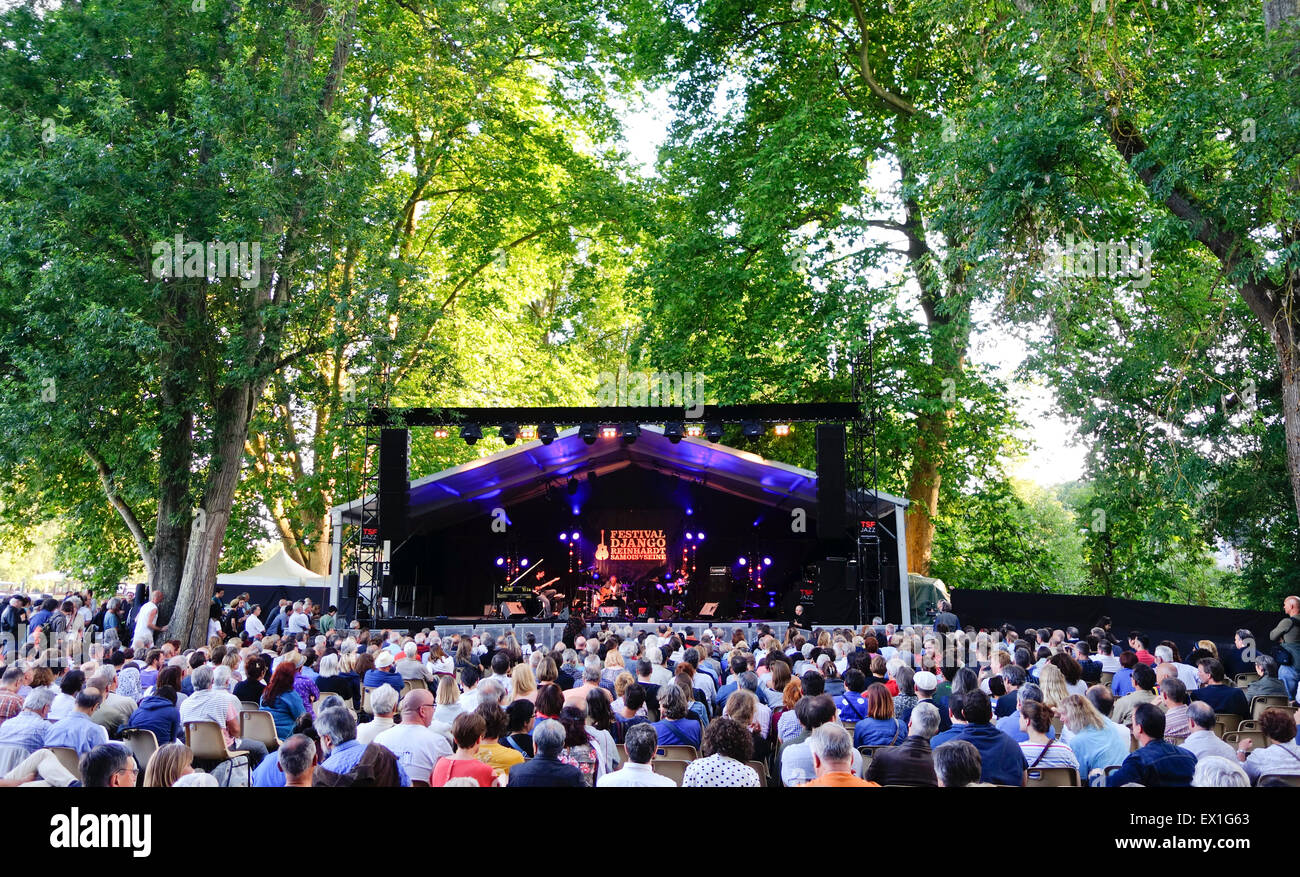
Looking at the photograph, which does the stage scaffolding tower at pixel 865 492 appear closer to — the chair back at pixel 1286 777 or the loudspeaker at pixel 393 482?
the loudspeaker at pixel 393 482

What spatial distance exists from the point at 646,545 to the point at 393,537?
7409mm

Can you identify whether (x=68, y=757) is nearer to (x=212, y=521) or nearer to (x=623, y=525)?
(x=212, y=521)

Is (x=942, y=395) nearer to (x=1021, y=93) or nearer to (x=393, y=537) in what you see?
(x=1021, y=93)

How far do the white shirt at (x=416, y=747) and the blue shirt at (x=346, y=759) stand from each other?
21cm

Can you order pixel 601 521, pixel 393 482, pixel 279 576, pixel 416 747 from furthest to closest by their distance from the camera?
Result: pixel 601 521 → pixel 279 576 → pixel 393 482 → pixel 416 747

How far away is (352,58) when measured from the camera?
18.8 m

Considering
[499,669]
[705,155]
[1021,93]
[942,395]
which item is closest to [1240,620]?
[942,395]

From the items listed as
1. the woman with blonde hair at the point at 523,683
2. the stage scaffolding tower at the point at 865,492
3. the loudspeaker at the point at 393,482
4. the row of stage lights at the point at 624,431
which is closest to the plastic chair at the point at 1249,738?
the woman with blonde hair at the point at 523,683

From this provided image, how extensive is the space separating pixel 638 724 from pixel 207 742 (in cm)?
295

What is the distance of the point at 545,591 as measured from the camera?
808 inches

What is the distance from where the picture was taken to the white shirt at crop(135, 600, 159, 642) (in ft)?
37.2

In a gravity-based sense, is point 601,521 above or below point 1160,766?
above

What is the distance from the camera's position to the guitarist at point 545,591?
64.7ft

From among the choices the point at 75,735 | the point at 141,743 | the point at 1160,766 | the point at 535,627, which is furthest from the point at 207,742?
the point at 535,627
